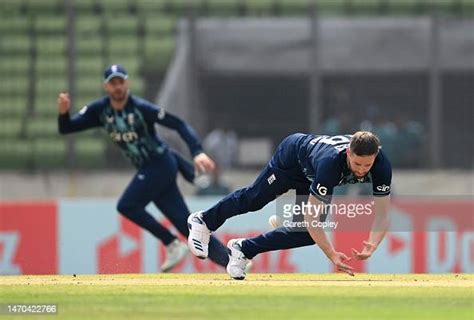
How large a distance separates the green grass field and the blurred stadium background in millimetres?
7733

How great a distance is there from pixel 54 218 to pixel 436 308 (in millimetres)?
8788

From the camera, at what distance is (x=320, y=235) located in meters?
11.2

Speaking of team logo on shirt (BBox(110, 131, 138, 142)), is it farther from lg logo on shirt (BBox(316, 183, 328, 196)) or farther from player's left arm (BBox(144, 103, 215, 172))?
lg logo on shirt (BBox(316, 183, 328, 196))

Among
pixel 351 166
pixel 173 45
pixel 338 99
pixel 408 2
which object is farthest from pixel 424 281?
pixel 408 2

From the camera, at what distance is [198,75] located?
834 inches

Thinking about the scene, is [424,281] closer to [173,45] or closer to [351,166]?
[351,166]

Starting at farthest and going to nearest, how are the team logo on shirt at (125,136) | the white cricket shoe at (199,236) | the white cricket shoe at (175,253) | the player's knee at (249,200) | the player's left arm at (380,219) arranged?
the white cricket shoe at (175,253), the team logo on shirt at (125,136), the white cricket shoe at (199,236), the player's knee at (249,200), the player's left arm at (380,219)

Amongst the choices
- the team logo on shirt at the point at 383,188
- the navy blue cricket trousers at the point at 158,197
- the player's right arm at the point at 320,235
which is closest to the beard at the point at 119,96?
the navy blue cricket trousers at the point at 158,197

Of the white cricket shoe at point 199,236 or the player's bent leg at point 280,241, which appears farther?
the white cricket shoe at point 199,236

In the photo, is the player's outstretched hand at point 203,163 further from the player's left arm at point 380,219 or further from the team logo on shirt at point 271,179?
the player's left arm at point 380,219

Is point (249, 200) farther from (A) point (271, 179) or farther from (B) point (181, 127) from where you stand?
(B) point (181, 127)

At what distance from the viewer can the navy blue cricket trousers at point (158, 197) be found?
14.6m

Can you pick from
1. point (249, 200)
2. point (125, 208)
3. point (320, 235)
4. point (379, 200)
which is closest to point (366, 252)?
point (320, 235)

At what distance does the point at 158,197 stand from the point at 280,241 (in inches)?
119
